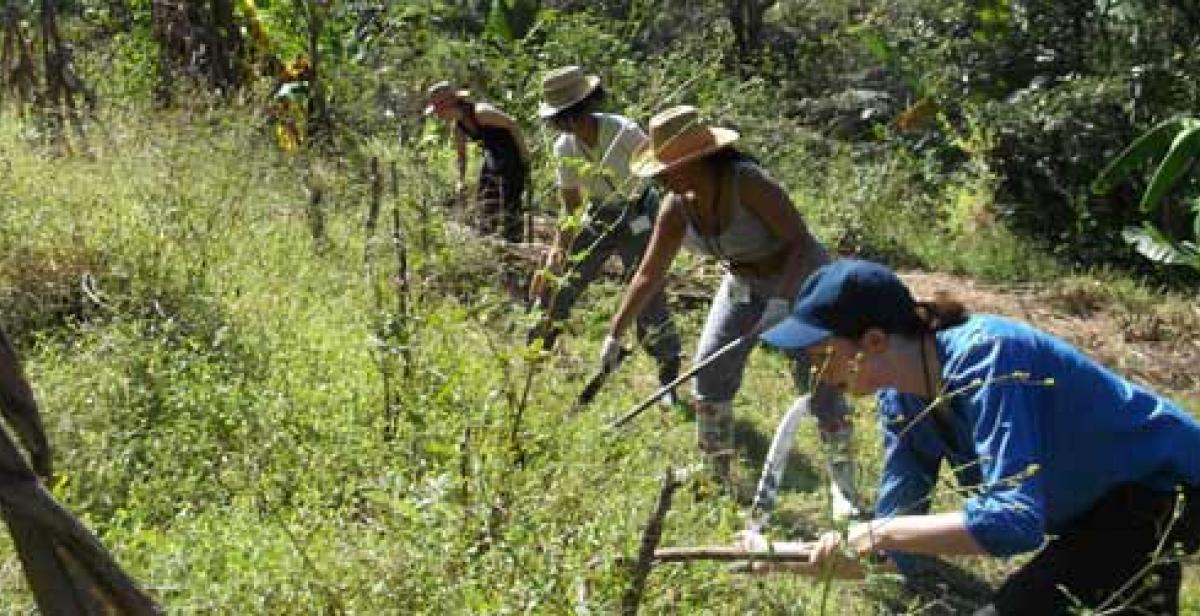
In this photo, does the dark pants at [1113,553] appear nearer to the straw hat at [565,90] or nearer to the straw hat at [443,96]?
the straw hat at [565,90]

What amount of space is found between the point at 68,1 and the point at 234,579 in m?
12.7

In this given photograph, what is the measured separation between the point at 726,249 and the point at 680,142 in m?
0.43

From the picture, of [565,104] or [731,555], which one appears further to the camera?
[565,104]

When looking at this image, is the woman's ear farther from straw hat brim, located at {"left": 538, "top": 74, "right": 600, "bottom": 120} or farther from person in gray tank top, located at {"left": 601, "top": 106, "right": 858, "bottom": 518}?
straw hat brim, located at {"left": 538, "top": 74, "right": 600, "bottom": 120}

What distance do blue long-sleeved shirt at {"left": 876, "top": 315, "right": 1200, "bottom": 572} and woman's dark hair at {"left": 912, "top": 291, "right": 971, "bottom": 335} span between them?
0.02 meters

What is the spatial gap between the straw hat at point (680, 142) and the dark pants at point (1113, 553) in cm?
167

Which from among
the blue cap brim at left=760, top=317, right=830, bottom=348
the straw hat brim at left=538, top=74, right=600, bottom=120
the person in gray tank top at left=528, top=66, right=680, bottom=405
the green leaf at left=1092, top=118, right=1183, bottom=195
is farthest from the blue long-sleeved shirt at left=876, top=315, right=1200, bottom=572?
the green leaf at left=1092, top=118, right=1183, bottom=195

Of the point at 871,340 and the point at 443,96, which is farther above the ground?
the point at 871,340

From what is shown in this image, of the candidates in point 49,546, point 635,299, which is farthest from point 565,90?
point 49,546

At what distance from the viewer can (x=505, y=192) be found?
7.69 metres

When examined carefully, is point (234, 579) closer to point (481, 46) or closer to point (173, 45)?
point (173, 45)

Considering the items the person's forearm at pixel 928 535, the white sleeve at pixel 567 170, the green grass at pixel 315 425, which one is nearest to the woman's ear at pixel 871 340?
the person's forearm at pixel 928 535

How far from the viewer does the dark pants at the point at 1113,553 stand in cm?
286

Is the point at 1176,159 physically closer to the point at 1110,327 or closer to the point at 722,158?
the point at 1110,327
